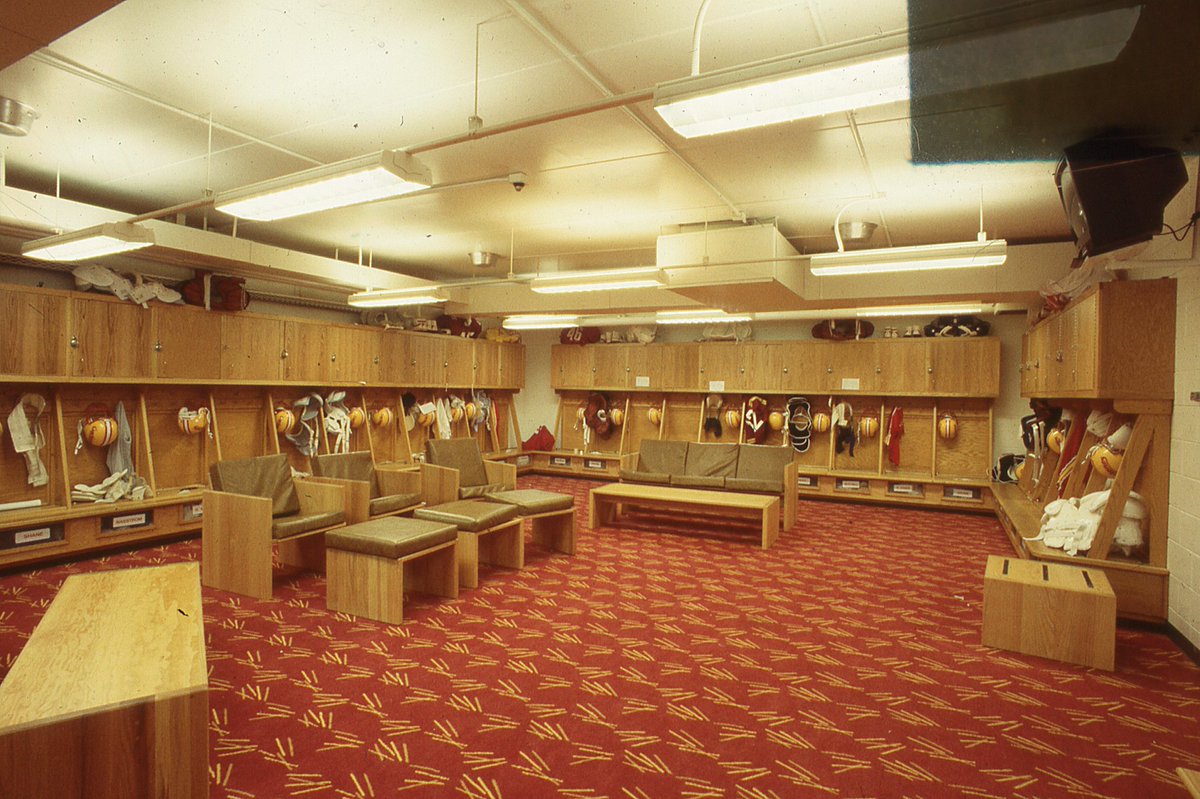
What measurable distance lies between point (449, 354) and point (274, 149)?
18.4ft

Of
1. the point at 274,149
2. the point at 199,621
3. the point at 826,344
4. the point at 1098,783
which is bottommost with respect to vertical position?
the point at 1098,783

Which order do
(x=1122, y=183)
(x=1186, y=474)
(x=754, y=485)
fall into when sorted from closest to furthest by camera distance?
(x=1122, y=183) → (x=1186, y=474) → (x=754, y=485)

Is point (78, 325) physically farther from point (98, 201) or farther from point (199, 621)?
point (199, 621)

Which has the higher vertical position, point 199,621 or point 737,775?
point 199,621

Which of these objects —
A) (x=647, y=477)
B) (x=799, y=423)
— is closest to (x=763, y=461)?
(x=647, y=477)

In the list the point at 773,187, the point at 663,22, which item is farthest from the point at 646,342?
the point at 663,22

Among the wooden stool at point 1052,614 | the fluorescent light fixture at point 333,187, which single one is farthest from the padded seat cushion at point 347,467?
the wooden stool at point 1052,614

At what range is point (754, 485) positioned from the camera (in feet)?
23.9

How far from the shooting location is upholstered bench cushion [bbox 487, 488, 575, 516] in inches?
214

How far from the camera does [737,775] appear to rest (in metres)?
2.52

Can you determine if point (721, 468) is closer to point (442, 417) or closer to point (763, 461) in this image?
point (763, 461)

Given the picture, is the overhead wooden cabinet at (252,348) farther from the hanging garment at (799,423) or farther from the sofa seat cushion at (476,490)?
the hanging garment at (799,423)

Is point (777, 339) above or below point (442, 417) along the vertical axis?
above

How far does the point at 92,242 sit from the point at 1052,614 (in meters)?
6.75
